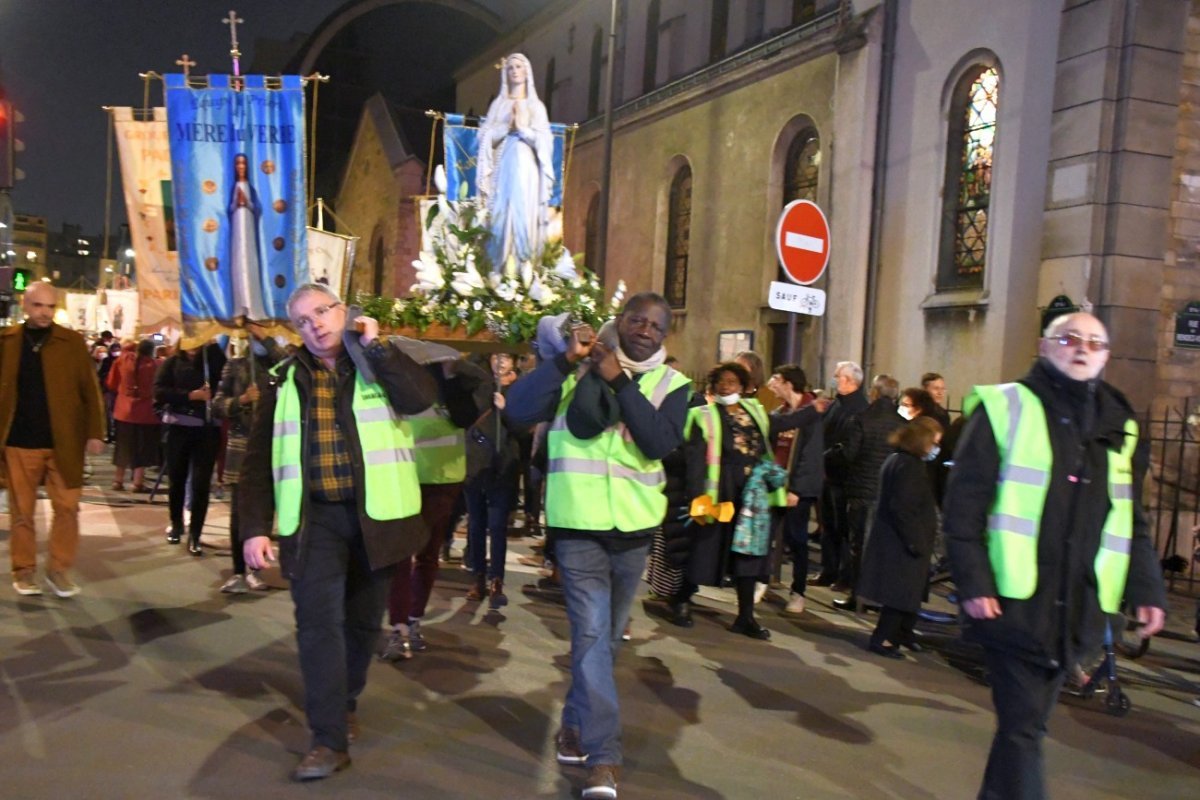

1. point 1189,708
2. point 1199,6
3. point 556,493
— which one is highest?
point 1199,6

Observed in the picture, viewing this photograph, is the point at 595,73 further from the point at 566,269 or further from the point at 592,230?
the point at 566,269

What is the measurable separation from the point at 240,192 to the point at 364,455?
603 cm

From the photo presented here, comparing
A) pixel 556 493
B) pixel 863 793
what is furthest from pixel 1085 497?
pixel 556 493

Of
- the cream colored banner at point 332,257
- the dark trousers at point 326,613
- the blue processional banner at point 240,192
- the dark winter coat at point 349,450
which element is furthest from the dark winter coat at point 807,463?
the cream colored banner at point 332,257

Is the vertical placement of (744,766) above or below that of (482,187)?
below

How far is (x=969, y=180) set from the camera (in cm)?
1461

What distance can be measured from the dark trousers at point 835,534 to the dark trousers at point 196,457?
528 centimetres

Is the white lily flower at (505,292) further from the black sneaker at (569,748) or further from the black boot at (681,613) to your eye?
the black sneaker at (569,748)

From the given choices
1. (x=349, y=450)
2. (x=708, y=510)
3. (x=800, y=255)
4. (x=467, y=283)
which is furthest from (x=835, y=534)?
(x=349, y=450)

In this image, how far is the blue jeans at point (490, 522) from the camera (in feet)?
25.9

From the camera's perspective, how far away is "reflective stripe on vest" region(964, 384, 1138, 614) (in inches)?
147

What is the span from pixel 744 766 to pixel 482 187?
6197 millimetres

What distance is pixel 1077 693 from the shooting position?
6531mm

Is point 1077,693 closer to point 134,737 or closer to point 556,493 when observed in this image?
point 556,493
